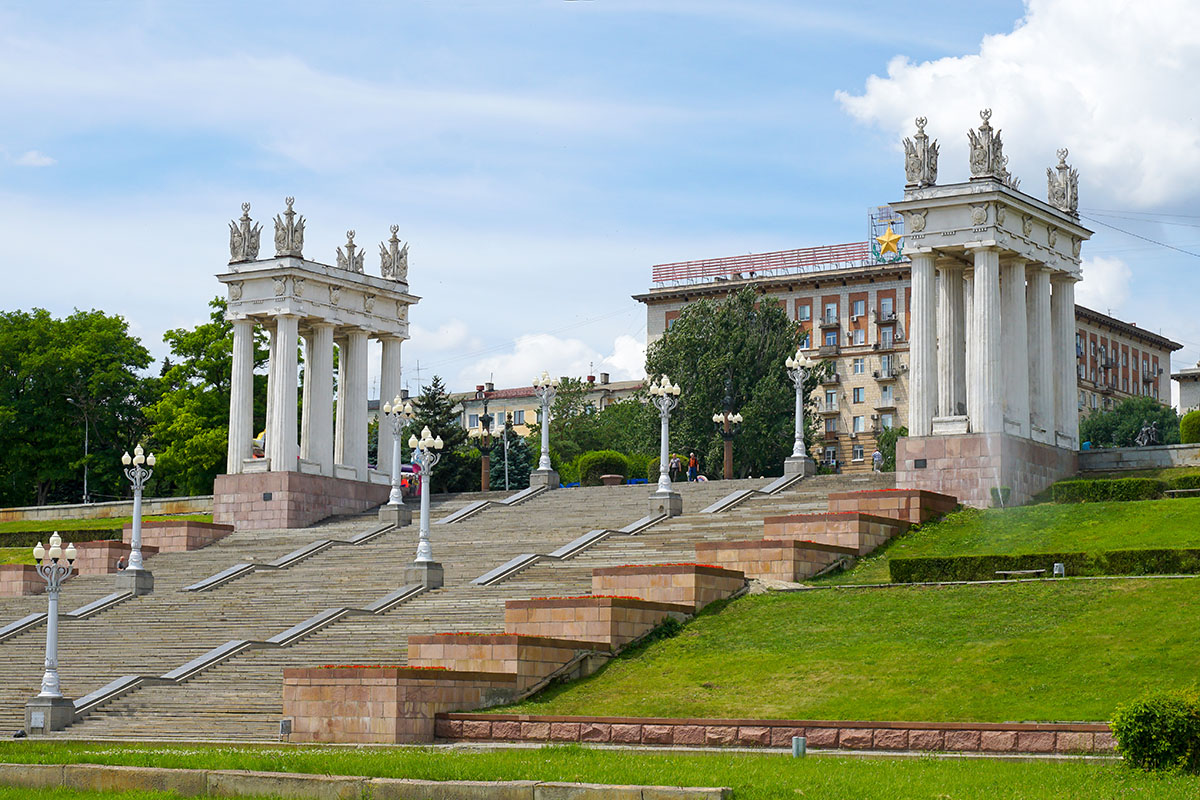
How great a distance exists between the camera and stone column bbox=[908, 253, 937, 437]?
150ft

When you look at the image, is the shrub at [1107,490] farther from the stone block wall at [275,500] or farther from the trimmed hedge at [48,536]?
the trimmed hedge at [48,536]

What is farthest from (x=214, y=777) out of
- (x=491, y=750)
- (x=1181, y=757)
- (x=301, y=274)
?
(x=301, y=274)

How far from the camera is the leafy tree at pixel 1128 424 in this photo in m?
93.2

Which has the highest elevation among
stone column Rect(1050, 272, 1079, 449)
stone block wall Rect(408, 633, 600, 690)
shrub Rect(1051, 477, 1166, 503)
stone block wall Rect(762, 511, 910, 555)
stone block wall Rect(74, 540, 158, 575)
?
stone column Rect(1050, 272, 1079, 449)

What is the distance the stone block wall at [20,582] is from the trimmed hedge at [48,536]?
25.7 ft

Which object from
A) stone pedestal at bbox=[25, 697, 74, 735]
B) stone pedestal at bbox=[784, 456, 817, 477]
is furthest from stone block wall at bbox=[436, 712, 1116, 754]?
stone pedestal at bbox=[784, 456, 817, 477]

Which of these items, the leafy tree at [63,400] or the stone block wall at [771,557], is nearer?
the stone block wall at [771,557]

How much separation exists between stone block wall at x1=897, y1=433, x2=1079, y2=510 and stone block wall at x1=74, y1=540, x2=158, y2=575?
2141 cm

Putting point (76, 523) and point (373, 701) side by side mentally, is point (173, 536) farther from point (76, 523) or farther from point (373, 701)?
point (373, 701)

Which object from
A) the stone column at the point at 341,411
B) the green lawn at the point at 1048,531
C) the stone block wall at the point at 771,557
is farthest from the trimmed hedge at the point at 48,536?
the green lawn at the point at 1048,531

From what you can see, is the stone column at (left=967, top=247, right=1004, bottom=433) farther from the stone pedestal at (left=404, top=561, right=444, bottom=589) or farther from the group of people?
the group of people

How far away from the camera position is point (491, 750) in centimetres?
2273

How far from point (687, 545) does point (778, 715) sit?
1458cm

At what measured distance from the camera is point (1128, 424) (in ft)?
308
